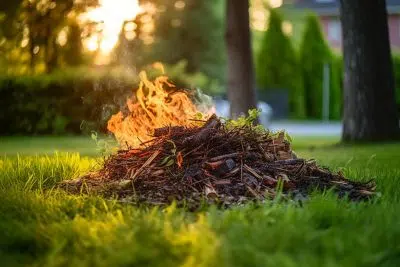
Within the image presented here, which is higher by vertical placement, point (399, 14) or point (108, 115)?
point (399, 14)

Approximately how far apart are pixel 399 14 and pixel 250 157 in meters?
42.5

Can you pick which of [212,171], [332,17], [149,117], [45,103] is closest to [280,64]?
[45,103]

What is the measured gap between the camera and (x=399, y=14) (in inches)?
1813

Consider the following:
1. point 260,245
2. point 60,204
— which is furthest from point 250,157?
point 260,245

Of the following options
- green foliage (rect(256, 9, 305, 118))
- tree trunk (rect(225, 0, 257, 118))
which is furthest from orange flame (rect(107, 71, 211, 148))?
green foliage (rect(256, 9, 305, 118))

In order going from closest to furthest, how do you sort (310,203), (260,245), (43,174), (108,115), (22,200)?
(260,245) → (310,203) → (22,200) → (43,174) → (108,115)

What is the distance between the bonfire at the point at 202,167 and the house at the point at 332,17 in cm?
4027

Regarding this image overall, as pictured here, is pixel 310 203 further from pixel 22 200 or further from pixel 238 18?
pixel 238 18

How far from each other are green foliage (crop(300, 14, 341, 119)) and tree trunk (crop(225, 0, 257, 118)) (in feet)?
48.6

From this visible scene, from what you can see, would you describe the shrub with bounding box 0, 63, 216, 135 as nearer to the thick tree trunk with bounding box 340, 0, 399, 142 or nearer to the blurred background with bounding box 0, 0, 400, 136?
the blurred background with bounding box 0, 0, 400, 136

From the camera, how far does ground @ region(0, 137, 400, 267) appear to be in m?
3.74

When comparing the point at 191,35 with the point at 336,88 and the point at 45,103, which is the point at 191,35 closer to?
the point at 336,88

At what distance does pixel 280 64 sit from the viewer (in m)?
31.0

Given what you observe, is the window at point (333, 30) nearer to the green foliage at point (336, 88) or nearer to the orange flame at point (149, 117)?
the green foliage at point (336, 88)
